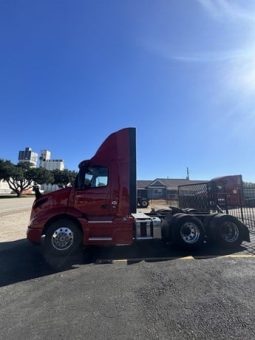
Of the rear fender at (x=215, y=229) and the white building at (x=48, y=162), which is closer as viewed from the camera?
the rear fender at (x=215, y=229)

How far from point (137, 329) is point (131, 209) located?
441cm

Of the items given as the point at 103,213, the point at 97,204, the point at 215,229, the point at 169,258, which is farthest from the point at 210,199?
the point at 97,204

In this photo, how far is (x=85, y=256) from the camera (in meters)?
7.66

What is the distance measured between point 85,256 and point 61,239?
A: 0.91 meters

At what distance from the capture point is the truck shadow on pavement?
242 inches

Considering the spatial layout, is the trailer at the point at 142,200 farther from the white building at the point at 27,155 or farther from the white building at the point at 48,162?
the white building at the point at 27,155

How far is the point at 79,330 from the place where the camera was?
3541 millimetres

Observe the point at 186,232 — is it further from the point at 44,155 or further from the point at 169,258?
the point at 44,155

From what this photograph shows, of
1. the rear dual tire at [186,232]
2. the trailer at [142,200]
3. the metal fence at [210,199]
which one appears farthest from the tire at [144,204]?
the rear dual tire at [186,232]

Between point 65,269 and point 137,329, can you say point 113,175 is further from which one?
point 137,329

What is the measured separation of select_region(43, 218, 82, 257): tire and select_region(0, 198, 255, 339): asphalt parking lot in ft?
1.21

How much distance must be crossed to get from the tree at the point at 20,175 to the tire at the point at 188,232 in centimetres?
5634

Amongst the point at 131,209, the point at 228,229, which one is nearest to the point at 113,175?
the point at 131,209

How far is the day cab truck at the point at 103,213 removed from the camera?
7363mm
